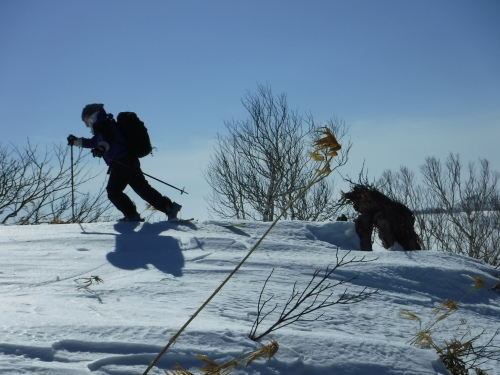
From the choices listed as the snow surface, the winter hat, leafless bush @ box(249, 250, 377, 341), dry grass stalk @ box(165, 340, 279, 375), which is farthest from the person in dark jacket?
dry grass stalk @ box(165, 340, 279, 375)

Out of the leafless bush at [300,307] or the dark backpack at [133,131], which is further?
the dark backpack at [133,131]

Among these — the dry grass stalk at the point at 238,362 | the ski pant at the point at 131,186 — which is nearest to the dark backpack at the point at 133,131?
the ski pant at the point at 131,186

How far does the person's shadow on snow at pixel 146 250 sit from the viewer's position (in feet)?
11.6

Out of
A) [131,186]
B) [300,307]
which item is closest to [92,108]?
[131,186]

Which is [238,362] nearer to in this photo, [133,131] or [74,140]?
[133,131]

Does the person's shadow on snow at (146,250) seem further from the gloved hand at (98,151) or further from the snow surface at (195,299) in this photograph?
the gloved hand at (98,151)

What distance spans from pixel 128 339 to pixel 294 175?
59.4 feet

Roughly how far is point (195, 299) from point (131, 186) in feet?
11.0

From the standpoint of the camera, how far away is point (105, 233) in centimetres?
476

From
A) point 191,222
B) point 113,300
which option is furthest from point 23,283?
point 191,222

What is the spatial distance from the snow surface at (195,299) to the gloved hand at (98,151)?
2.55 ft

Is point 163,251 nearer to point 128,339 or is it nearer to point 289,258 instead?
point 289,258

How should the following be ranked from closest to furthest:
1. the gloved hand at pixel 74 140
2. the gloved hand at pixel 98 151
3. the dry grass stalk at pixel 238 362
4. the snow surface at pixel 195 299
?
the dry grass stalk at pixel 238 362 < the snow surface at pixel 195 299 < the gloved hand at pixel 98 151 < the gloved hand at pixel 74 140

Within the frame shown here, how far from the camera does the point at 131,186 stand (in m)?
5.79
